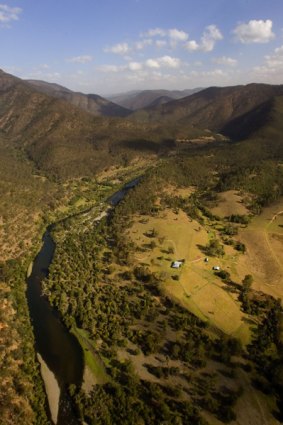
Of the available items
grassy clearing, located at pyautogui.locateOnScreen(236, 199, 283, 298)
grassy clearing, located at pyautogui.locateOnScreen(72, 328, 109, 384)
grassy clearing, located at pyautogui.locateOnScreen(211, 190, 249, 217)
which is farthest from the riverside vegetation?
grassy clearing, located at pyautogui.locateOnScreen(211, 190, 249, 217)

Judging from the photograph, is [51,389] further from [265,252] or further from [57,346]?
[265,252]

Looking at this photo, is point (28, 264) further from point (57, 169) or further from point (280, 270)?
point (57, 169)

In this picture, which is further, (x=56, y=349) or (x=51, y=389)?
(x=56, y=349)

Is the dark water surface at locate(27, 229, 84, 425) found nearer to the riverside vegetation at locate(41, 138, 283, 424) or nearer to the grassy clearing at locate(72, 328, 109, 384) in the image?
the grassy clearing at locate(72, 328, 109, 384)

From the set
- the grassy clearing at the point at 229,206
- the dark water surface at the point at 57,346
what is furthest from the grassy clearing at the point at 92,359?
the grassy clearing at the point at 229,206

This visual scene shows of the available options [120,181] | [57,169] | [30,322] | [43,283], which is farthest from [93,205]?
[30,322]

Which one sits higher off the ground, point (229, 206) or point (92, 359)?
point (229, 206)

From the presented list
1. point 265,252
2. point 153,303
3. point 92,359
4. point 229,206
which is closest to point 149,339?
point 92,359
